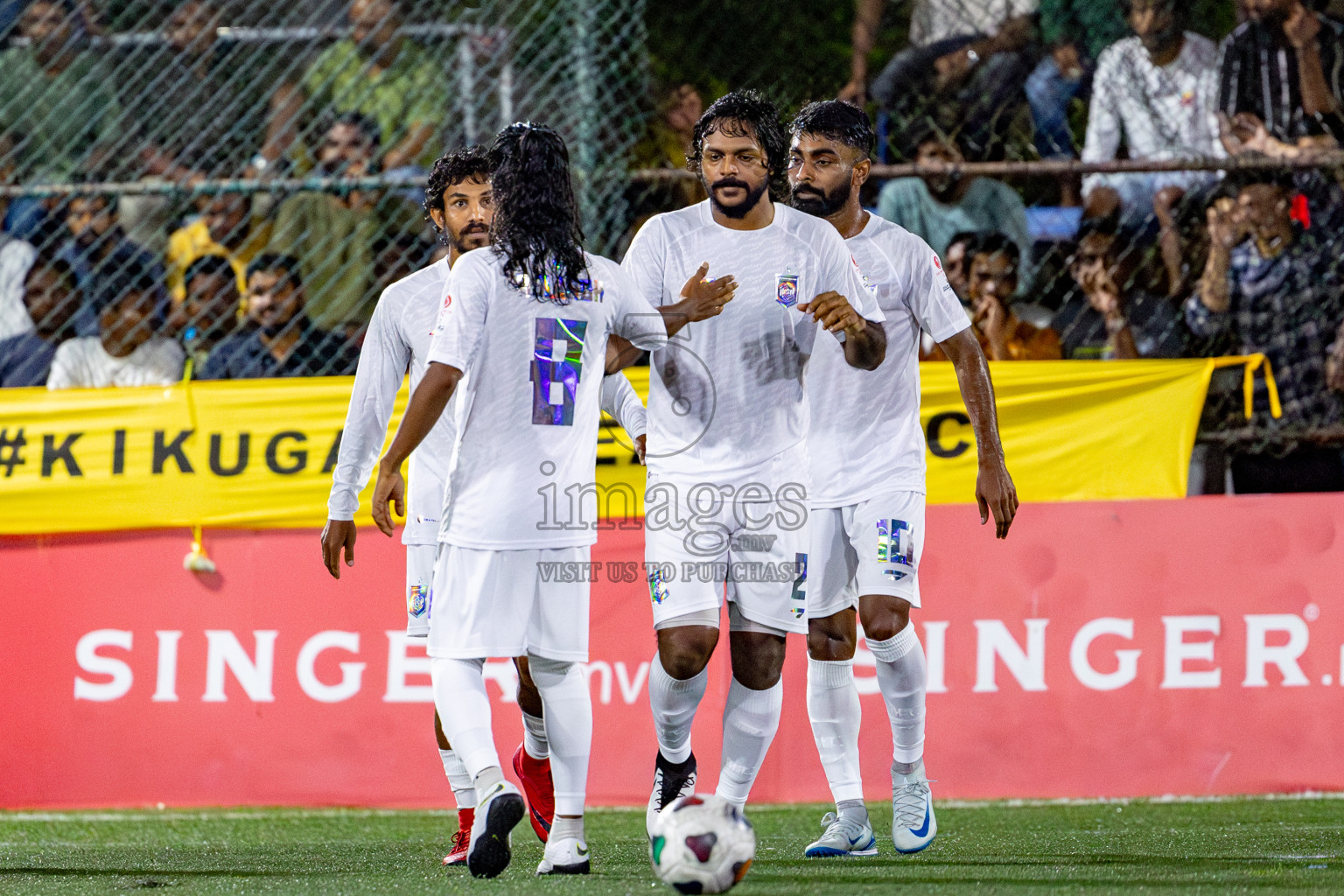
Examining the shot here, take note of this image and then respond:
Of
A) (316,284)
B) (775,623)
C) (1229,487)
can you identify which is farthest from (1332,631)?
(316,284)

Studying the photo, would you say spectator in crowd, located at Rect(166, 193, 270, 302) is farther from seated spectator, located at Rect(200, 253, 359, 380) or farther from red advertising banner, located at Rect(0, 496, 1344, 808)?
red advertising banner, located at Rect(0, 496, 1344, 808)

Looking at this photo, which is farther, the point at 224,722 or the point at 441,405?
the point at 224,722

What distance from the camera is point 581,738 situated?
3803 mm

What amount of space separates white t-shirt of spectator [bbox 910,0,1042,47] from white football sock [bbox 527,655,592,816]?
13.6 feet

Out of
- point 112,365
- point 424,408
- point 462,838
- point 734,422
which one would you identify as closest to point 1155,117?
point 734,422

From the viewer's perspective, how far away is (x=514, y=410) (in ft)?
12.2

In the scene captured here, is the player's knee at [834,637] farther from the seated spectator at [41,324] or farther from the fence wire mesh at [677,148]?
the seated spectator at [41,324]

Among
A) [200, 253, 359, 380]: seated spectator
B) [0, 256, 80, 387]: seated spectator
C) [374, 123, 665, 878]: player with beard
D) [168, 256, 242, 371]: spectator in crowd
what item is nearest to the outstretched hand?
[374, 123, 665, 878]: player with beard

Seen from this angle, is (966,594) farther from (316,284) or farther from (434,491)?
(316,284)

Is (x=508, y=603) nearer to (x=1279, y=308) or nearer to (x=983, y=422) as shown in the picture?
(x=983, y=422)

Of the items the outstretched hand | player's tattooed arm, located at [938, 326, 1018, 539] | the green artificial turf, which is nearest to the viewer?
the green artificial turf

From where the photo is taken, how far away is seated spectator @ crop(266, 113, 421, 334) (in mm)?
6535

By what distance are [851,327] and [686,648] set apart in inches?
37.2

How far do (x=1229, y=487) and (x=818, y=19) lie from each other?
2.92 m
